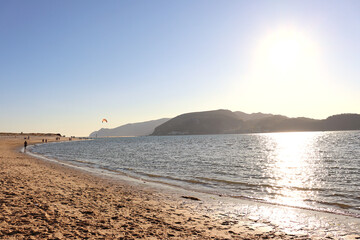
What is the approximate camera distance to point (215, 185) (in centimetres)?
1764

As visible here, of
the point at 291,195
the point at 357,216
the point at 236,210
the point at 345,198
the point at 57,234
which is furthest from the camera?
the point at 291,195

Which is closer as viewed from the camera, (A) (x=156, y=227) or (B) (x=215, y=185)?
(A) (x=156, y=227)

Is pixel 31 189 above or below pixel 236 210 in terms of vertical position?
above

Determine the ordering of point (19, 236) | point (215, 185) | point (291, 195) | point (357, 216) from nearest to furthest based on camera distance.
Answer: point (19, 236) → point (357, 216) → point (291, 195) → point (215, 185)

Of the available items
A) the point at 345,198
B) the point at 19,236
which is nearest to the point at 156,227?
the point at 19,236

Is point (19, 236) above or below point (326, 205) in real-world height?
above

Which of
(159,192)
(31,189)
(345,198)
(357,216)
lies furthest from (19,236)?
(345,198)

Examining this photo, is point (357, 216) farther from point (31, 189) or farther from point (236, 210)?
point (31, 189)

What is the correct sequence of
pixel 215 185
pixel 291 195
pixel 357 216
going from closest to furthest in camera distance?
pixel 357 216, pixel 291 195, pixel 215 185

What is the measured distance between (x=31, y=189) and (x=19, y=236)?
23.7 ft

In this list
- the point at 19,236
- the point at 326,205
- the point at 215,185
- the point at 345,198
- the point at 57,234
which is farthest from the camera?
the point at 215,185

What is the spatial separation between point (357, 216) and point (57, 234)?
40.1 feet

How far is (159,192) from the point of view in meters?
14.9

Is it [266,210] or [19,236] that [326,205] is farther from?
[19,236]
